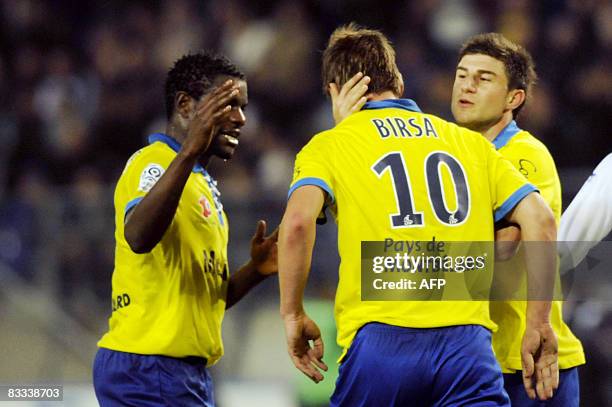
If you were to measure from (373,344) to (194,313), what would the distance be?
3.37 ft

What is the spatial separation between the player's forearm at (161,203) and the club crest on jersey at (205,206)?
40 cm

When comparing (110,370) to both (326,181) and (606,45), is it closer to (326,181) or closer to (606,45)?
(326,181)

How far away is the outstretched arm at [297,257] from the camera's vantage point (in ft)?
10.9

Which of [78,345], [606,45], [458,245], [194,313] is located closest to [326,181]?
[458,245]

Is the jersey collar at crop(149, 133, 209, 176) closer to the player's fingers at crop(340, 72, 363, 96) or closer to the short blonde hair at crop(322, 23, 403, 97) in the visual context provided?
the short blonde hair at crop(322, 23, 403, 97)

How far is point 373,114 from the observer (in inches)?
141

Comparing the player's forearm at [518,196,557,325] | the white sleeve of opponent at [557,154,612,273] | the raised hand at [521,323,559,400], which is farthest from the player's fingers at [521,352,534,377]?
the white sleeve of opponent at [557,154,612,273]

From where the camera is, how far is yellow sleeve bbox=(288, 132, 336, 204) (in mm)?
3391

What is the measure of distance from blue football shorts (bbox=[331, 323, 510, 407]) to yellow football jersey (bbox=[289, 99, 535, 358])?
4 centimetres

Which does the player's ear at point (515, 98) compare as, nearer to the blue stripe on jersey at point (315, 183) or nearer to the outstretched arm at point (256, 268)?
the outstretched arm at point (256, 268)

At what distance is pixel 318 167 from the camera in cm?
342

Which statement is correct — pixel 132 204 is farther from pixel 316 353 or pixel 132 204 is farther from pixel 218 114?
pixel 316 353

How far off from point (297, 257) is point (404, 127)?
1.99 feet

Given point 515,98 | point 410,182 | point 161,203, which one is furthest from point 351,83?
point 515,98
